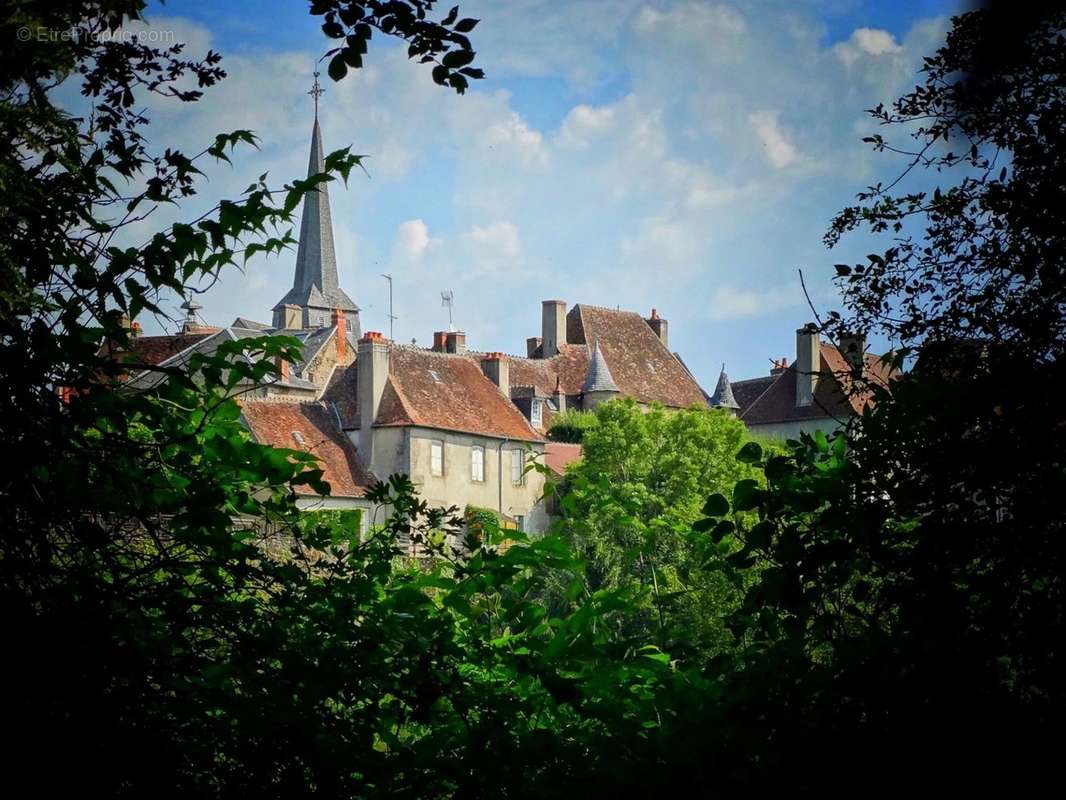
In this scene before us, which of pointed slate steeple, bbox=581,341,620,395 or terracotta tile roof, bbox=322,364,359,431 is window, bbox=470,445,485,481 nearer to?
terracotta tile roof, bbox=322,364,359,431

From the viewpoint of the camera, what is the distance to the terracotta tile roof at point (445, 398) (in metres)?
53.9

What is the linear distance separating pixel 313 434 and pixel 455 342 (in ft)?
52.6

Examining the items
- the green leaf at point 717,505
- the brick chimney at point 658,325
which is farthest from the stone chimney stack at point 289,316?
the green leaf at point 717,505

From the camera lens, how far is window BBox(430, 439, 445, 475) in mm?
54469

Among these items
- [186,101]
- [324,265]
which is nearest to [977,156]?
[186,101]

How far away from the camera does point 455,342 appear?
64.3 meters

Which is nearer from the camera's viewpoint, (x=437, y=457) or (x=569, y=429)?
(x=437, y=457)

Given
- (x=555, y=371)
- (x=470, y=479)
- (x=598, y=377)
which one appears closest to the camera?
(x=470, y=479)

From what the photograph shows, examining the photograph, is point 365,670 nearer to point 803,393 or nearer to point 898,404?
point 898,404

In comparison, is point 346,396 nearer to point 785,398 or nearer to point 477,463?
point 477,463

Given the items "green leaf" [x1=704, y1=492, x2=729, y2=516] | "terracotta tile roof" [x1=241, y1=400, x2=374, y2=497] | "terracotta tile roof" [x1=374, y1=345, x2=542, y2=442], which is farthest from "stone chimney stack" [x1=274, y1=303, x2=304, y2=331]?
"green leaf" [x1=704, y1=492, x2=729, y2=516]

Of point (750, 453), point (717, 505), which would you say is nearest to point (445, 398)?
point (750, 453)

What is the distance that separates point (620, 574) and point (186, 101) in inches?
1644

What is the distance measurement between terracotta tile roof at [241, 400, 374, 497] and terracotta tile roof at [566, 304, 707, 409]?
23.4 metres
